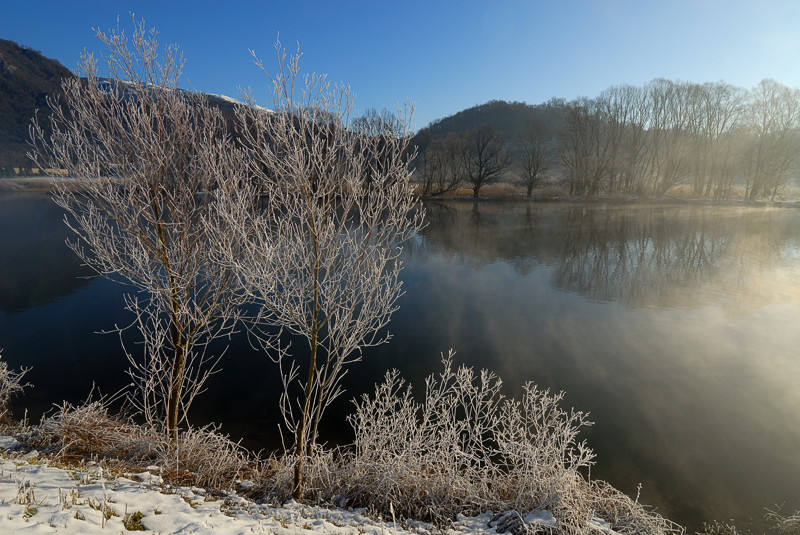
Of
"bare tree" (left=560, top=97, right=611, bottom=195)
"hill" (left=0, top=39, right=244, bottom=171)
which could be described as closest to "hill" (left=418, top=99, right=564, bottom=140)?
"hill" (left=0, top=39, right=244, bottom=171)

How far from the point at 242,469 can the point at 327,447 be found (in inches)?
57.6

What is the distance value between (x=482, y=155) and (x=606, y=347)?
3781cm

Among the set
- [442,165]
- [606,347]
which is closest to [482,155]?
[442,165]

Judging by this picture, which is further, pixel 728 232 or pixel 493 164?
pixel 493 164

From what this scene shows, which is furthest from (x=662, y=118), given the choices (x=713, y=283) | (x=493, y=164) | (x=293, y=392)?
(x=293, y=392)

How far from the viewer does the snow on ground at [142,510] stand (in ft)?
10.3

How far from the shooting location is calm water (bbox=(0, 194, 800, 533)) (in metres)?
6.33

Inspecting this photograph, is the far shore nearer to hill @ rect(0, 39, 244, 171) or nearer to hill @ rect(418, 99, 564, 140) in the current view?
hill @ rect(0, 39, 244, 171)

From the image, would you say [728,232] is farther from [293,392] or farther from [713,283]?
[293,392]

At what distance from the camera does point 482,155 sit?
45.2 m

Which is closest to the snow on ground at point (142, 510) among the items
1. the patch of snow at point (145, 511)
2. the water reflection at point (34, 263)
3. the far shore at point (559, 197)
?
the patch of snow at point (145, 511)

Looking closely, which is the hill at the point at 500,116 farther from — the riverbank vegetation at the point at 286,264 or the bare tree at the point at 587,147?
the riverbank vegetation at the point at 286,264

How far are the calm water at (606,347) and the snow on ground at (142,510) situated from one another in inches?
101

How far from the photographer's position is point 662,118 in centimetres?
4847
